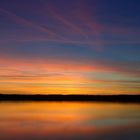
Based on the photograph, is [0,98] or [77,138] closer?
[77,138]

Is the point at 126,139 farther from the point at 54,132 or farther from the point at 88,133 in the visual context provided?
the point at 54,132

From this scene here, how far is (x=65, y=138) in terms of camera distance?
18.9 metres

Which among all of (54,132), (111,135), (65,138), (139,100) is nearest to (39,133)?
(54,132)

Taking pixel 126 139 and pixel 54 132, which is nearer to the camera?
pixel 126 139

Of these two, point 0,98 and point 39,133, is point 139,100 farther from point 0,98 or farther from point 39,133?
point 39,133

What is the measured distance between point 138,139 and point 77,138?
3298 millimetres

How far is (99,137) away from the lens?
2005 cm

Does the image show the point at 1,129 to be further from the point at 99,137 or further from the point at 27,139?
the point at 99,137

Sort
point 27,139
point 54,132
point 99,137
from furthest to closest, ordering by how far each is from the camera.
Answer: point 54,132 → point 99,137 → point 27,139

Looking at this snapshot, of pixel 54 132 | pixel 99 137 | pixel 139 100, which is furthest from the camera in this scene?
pixel 139 100

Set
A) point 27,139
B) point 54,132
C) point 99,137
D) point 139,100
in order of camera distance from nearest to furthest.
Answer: point 27,139, point 99,137, point 54,132, point 139,100

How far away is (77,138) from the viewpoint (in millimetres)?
19156

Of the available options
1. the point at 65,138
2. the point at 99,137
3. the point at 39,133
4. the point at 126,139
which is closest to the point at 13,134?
the point at 39,133

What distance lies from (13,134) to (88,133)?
14.4 feet
